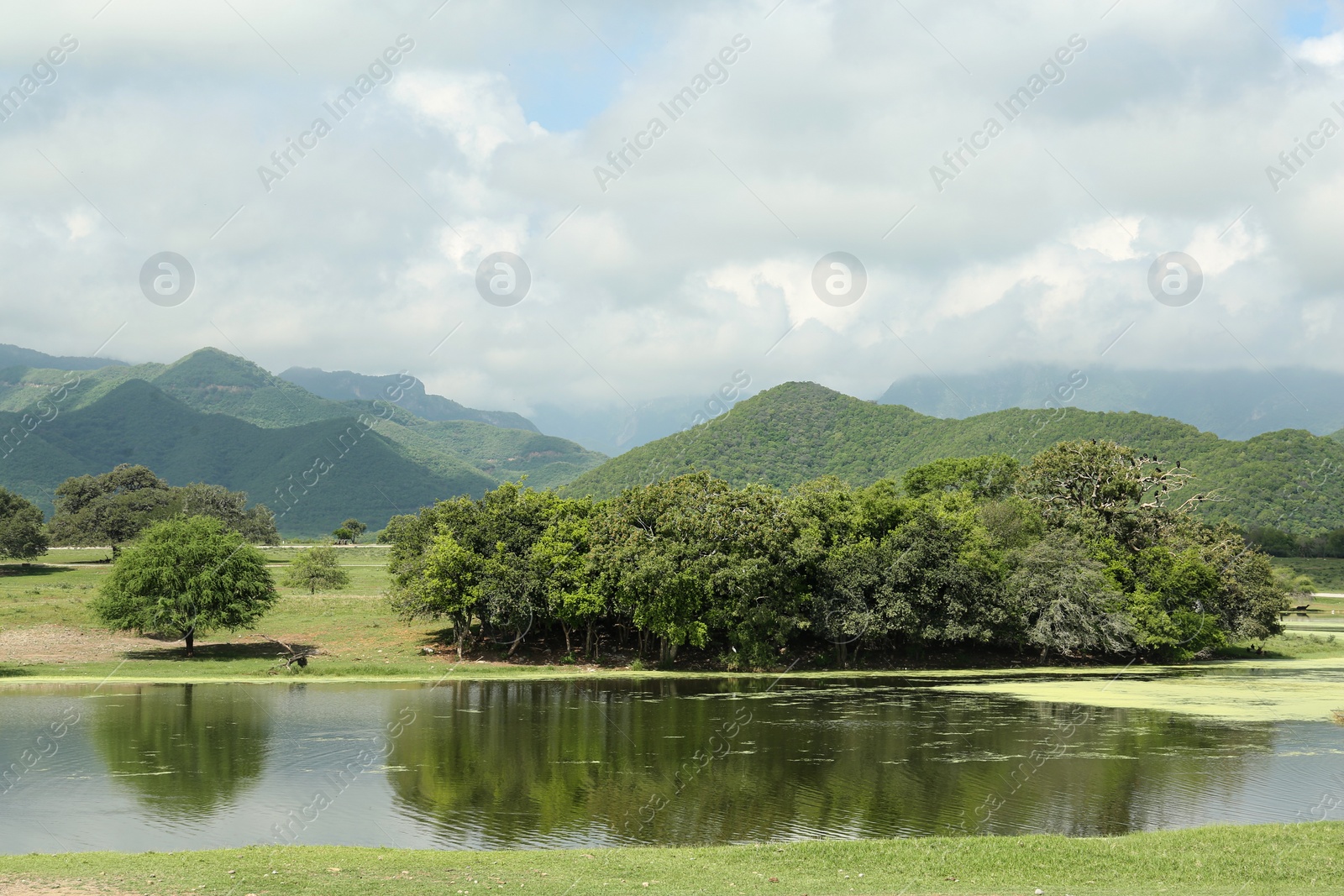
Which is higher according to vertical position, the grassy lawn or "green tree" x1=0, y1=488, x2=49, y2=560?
"green tree" x1=0, y1=488, x2=49, y2=560

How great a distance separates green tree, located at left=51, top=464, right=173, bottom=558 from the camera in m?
112

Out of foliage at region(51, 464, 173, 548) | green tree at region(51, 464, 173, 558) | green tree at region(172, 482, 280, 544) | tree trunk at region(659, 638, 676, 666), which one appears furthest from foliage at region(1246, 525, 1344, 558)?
green tree at region(51, 464, 173, 558)

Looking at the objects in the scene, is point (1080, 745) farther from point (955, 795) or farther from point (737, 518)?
point (737, 518)

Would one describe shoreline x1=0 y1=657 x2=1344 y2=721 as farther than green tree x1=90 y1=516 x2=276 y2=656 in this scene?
No

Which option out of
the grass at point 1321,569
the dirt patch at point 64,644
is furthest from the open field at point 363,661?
the grass at point 1321,569

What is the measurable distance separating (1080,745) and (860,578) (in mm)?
25985

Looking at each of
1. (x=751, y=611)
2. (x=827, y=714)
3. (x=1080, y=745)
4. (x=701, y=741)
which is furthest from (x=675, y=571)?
(x=1080, y=745)

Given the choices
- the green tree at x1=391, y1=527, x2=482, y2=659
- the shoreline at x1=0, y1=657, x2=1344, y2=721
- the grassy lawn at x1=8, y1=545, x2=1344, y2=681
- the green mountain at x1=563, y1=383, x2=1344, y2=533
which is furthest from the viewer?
the green mountain at x1=563, y1=383, x2=1344, y2=533

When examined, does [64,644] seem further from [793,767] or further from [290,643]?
[793,767]

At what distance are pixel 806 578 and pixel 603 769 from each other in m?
32.4

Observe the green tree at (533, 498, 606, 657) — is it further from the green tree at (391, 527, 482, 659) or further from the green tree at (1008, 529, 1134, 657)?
the green tree at (1008, 529, 1134, 657)

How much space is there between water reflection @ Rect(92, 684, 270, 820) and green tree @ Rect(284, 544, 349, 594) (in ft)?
131

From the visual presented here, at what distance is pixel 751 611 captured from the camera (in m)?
57.4

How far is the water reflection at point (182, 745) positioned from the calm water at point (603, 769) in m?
0.13
